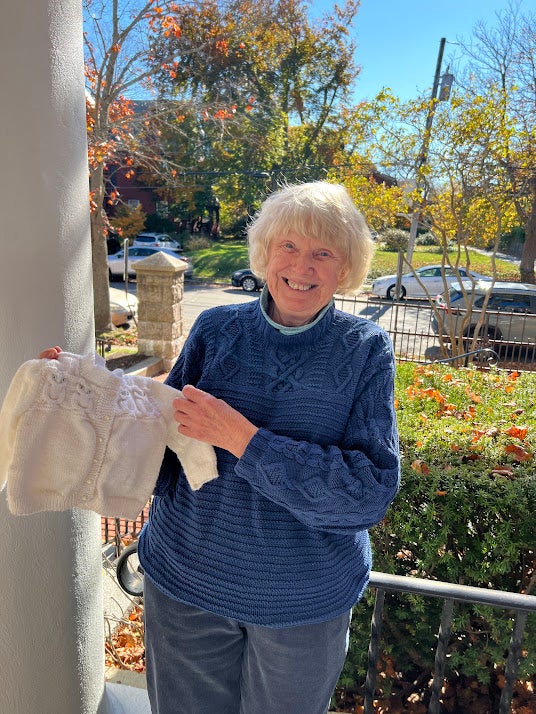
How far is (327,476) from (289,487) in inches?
3.5

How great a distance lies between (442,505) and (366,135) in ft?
27.0

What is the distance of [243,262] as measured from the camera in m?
24.9

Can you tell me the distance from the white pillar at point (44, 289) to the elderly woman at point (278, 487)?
0.34 meters

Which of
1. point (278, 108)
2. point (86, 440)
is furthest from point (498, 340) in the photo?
point (278, 108)

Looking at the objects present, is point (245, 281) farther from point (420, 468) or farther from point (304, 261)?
Answer: point (304, 261)

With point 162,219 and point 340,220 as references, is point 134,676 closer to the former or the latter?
point 340,220

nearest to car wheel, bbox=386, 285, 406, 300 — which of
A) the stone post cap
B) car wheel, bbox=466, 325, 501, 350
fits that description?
car wheel, bbox=466, 325, 501, 350

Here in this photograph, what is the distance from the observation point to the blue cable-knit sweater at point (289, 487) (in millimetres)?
1284

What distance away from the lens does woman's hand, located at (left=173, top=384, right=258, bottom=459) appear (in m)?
1.31

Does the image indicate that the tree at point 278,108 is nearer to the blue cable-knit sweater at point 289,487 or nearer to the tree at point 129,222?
the tree at point 129,222

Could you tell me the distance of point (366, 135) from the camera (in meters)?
9.25

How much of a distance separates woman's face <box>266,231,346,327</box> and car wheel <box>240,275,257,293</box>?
63.7 ft

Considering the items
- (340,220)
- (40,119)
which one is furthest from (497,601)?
(40,119)

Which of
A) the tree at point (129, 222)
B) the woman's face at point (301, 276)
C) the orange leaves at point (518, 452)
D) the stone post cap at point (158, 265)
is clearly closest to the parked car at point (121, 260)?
the tree at point (129, 222)
